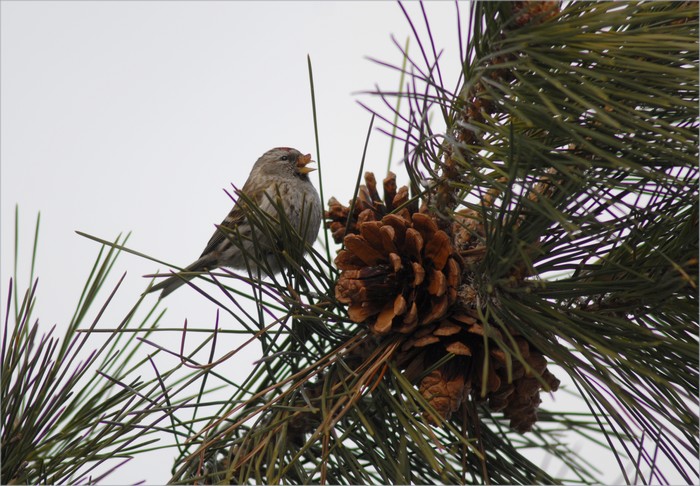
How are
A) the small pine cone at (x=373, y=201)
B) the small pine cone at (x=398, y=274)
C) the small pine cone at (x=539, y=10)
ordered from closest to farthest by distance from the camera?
the small pine cone at (x=539, y=10), the small pine cone at (x=398, y=274), the small pine cone at (x=373, y=201)

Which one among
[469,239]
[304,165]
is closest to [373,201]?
[469,239]

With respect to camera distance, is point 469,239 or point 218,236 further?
point 218,236

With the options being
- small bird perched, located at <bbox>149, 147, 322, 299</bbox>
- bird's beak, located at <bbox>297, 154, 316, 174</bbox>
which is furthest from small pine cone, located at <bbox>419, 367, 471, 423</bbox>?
bird's beak, located at <bbox>297, 154, 316, 174</bbox>

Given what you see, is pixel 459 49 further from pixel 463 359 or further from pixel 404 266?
pixel 463 359

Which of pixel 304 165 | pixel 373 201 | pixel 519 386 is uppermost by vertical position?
pixel 304 165

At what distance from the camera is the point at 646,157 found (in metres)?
1.06

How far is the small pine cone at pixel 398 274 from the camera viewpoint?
3.77 feet

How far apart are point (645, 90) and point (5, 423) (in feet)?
3.79

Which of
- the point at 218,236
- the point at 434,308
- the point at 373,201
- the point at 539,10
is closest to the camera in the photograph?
the point at 539,10

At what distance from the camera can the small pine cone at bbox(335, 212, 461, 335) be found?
115cm

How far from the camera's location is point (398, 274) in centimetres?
121

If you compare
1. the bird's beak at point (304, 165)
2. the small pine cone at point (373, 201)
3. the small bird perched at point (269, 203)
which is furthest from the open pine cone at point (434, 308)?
the bird's beak at point (304, 165)

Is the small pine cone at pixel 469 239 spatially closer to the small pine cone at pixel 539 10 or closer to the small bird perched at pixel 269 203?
the small pine cone at pixel 539 10

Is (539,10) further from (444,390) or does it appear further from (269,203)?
(269,203)
